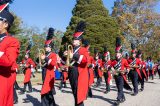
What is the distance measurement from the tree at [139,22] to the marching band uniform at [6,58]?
147 ft

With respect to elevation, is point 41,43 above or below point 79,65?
above

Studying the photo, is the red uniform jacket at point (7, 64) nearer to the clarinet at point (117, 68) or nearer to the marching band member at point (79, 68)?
the marching band member at point (79, 68)

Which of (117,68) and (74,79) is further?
(117,68)

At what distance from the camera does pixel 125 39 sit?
164 ft

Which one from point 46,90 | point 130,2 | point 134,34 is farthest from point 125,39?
point 46,90

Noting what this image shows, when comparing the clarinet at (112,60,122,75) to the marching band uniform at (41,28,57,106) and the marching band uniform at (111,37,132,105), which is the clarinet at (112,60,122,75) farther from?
the marching band uniform at (41,28,57,106)

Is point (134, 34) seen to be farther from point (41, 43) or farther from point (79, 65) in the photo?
point (79, 65)

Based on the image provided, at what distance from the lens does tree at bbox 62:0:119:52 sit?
42375mm

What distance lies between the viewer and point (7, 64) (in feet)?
16.3

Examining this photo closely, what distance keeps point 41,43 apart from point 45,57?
215 feet

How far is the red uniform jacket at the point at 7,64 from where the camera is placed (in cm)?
499

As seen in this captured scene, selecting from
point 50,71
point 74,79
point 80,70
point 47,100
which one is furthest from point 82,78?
point 50,71

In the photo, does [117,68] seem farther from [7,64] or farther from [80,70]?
[7,64]

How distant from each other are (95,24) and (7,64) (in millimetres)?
38562
